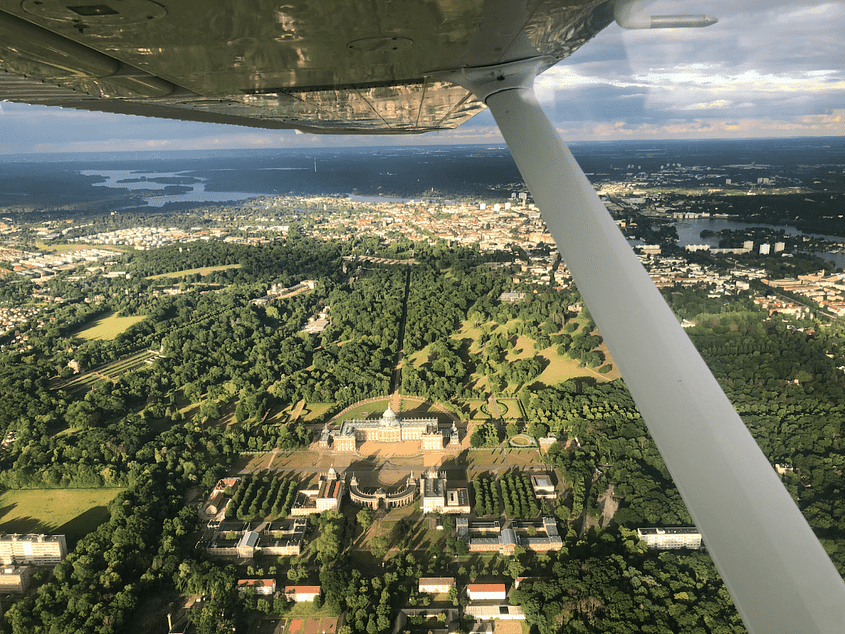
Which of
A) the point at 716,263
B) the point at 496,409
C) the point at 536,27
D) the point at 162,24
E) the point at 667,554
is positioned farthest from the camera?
the point at 496,409

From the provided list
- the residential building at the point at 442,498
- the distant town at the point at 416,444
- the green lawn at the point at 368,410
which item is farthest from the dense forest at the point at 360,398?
the green lawn at the point at 368,410

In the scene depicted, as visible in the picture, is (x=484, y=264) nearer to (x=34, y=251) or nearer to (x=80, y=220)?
(x=34, y=251)

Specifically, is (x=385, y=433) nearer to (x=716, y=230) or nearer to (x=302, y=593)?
(x=302, y=593)

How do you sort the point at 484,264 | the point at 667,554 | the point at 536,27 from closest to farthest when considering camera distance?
1. the point at 536,27
2. the point at 667,554
3. the point at 484,264

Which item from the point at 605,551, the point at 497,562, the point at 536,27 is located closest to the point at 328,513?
the point at 497,562

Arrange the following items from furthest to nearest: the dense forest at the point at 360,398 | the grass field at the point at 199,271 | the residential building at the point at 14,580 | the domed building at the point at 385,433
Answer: the grass field at the point at 199,271 → the domed building at the point at 385,433 → the residential building at the point at 14,580 → the dense forest at the point at 360,398

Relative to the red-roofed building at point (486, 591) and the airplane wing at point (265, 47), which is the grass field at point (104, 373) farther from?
the airplane wing at point (265, 47)
